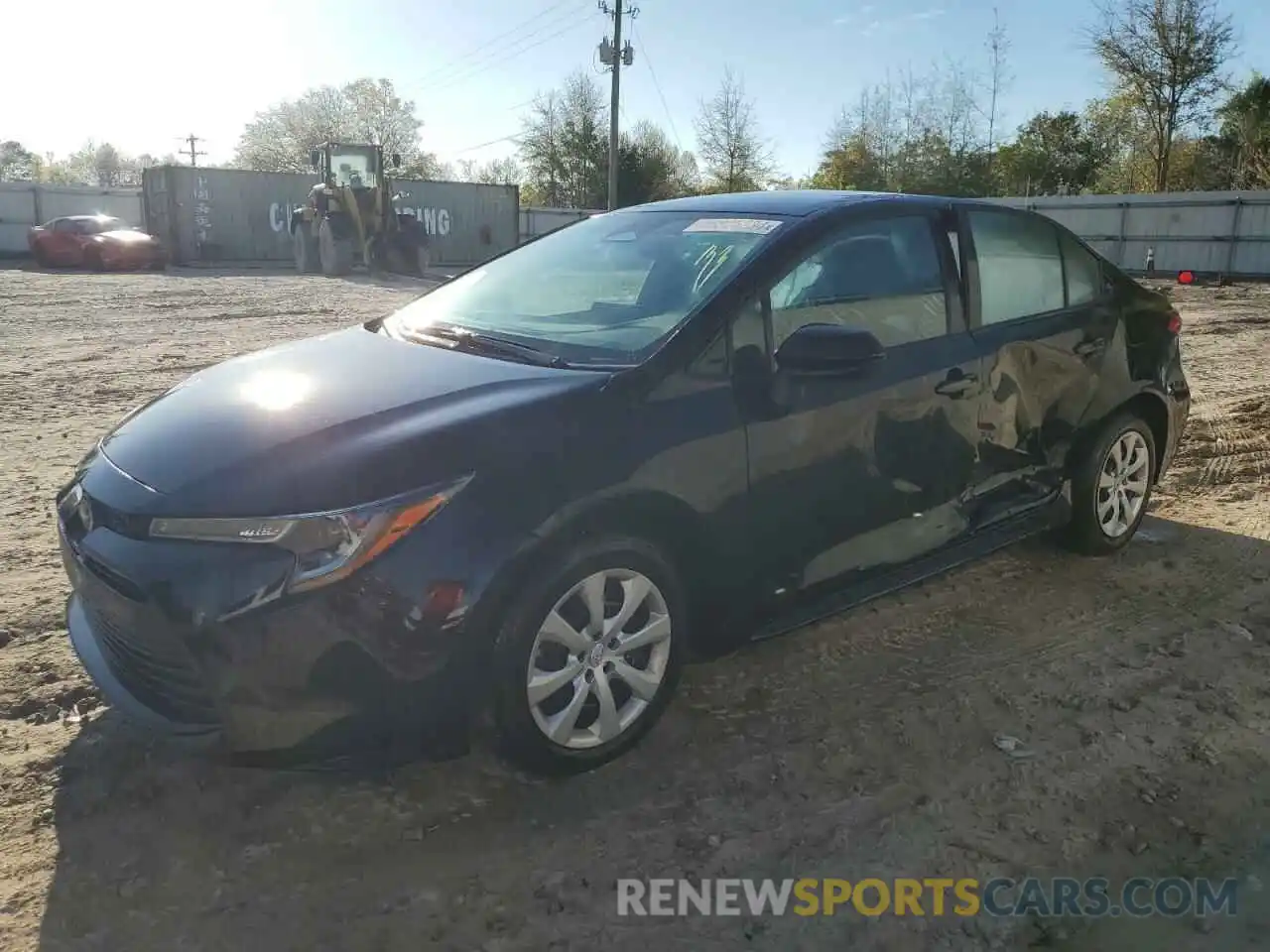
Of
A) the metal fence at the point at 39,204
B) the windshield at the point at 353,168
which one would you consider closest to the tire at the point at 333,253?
the windshield at the point at 353,168

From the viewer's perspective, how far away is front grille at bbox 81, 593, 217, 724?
2.36 m

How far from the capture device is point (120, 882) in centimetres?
230

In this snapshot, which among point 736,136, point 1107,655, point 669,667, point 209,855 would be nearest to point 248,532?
point 209,855

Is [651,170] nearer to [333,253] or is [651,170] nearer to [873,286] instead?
[333,253]

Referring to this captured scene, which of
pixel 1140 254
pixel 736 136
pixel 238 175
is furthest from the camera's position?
pixel 736 136

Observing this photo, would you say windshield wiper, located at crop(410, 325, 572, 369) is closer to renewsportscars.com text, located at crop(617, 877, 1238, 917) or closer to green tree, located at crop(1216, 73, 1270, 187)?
renewsportscars.com text, located at crop(617, 877, 1238, 917)

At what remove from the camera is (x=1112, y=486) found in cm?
436

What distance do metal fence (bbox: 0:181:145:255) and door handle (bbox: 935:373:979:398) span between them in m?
32.5

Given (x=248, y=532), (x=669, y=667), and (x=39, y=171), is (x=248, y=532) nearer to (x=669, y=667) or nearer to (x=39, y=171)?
(x=669, y=667)

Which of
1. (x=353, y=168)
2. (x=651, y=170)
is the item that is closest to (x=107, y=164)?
(x=651, y=170)

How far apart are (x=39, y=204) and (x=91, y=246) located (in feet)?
27.8

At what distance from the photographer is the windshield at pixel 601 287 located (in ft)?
10.0

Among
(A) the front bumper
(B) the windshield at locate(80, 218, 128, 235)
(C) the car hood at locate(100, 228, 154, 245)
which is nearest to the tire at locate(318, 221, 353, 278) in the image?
(C) the car hood at locate(100, 228, 154, 245)

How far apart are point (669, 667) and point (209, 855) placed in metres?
1.28
